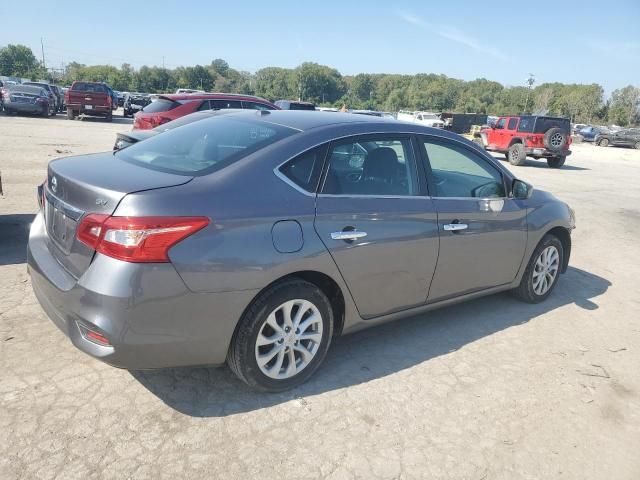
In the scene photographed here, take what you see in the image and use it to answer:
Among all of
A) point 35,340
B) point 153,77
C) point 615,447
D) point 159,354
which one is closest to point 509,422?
point 615,447

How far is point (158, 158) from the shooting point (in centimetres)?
321

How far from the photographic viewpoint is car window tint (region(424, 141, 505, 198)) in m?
3.83

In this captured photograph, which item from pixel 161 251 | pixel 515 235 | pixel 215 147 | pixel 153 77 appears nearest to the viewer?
pixel 161 251

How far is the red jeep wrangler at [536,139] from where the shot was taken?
18688 millimetres

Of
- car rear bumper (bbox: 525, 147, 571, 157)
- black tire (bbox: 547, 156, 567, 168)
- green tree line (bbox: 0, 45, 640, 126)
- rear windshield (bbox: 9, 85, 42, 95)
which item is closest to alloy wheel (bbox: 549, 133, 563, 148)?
car rear bumper (bbox: 525, 147, 571, 157)

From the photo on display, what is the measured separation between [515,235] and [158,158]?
2991 mm

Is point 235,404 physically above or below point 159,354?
below

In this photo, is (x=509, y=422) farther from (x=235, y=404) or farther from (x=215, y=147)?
(x=215, y=147)

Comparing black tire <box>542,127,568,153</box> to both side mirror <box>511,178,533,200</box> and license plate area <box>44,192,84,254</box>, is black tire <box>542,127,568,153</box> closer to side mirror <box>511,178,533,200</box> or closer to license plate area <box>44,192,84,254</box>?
side mirror <box>511,178,533,200</box>

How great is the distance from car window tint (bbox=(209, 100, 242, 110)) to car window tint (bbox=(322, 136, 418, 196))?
904 centimetres

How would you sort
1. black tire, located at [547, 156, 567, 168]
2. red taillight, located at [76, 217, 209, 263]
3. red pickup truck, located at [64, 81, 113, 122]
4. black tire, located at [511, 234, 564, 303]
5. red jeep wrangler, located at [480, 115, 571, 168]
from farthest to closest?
red pickup truck, located at [64, 81, 113, 122] → black tire, located at [547, 156, 567, 168] → red jeep wrangler, located at [480, 115, 571, 168] → black tire, located at [511, 234, 564, 303] → red taillight, located at [76, 217, 209, 263]

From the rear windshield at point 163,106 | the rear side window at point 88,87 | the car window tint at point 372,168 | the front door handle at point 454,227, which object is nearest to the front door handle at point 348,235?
the car window tint at point 372,168

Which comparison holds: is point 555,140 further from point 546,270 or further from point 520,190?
point 520,190

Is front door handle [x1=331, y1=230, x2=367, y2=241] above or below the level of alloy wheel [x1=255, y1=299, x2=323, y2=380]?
above
